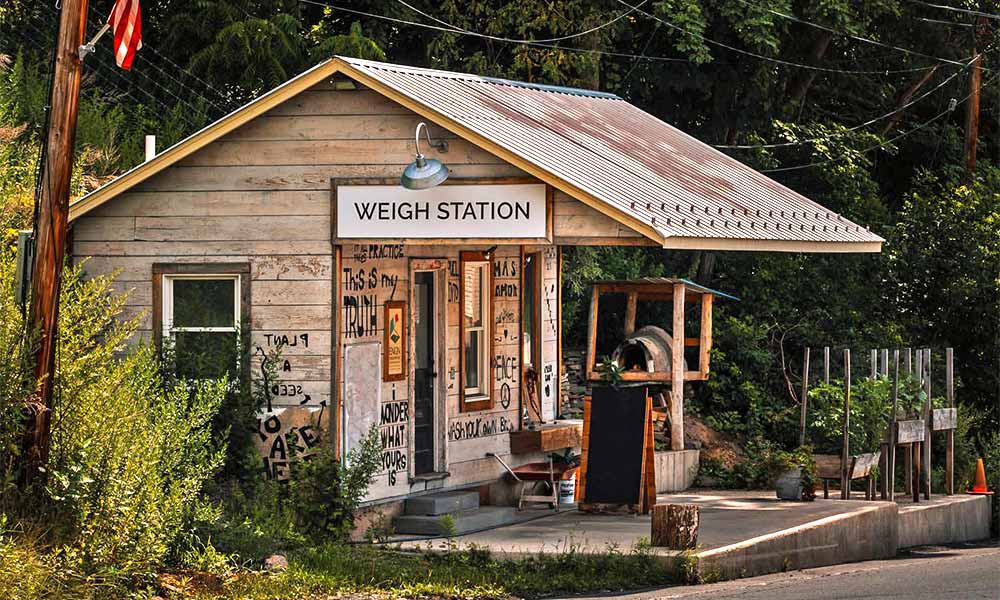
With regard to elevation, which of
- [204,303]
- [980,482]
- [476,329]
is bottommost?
[980,482]

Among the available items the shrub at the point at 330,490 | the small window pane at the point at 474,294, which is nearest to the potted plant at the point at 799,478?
the small window pane at the point at 474,294

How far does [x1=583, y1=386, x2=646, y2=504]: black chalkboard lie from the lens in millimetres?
17438

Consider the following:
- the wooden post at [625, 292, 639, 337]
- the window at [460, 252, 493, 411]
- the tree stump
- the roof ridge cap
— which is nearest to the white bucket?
the window at [460, 252, 493, 411]

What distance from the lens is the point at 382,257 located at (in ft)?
56.6

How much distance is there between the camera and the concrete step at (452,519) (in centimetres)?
1661

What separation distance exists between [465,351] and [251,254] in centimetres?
324

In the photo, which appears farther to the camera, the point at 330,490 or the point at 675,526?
the point at 330,490

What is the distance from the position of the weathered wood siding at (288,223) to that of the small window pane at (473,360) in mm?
1937

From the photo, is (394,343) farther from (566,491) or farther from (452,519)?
(566,491)

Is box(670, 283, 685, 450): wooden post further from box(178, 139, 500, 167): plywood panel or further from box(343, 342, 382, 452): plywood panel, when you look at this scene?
box(178, 139, 500, 167): plywood panel

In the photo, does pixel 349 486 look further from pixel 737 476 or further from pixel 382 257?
pixel 737 476

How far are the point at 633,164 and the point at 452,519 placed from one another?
14.9ft

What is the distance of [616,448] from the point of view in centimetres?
1747

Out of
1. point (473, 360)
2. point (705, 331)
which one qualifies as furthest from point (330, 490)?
point (705, 331)
